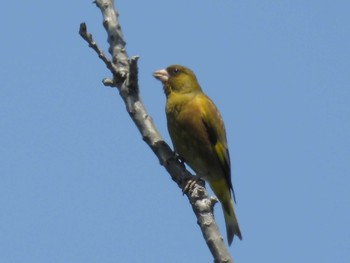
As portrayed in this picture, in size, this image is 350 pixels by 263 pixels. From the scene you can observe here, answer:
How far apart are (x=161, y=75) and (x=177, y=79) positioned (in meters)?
0.18

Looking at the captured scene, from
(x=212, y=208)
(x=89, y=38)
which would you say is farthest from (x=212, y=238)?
(x=89, y=38)

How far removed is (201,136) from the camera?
795 centimetres

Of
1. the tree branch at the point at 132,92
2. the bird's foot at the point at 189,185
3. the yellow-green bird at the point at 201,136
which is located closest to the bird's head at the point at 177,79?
the yellow-green bird at the point at 201,136

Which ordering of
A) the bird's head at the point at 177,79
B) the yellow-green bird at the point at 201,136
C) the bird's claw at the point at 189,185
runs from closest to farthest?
the bird's claw at the point at 189,185 → the yellow-green bird at the point at 201,136 → the bird's head at the point at 177,79

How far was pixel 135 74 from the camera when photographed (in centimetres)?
528

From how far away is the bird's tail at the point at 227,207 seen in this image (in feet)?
26.4

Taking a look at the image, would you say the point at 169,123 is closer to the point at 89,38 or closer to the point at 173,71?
the point at 173,71

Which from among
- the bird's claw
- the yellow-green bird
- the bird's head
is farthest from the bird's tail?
the bird's claw

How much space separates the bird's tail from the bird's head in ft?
Result: 3.58

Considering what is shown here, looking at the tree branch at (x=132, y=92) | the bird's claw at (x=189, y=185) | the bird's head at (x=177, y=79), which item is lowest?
the bird's claw at (x=189, y=185)

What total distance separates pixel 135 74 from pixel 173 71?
3.24 meters

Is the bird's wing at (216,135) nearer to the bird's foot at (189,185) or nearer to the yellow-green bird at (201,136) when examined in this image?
the yellow-green bird at (201,136)

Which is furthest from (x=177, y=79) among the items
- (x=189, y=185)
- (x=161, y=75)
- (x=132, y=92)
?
(x=189, y=185)

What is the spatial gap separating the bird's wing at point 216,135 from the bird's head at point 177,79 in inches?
11.7
